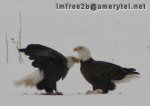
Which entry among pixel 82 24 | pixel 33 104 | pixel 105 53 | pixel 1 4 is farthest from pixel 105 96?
pixel 1 4

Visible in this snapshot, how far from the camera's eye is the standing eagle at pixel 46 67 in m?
5.40

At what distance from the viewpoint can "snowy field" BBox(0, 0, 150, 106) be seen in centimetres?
515

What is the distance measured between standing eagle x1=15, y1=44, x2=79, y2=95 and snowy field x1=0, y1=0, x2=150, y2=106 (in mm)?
80

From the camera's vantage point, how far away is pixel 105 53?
676cm

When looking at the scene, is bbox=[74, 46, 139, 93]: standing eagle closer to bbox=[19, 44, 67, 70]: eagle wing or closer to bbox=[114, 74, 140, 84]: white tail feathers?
bbox=[114, 74, 140, 84]: white tail feathers

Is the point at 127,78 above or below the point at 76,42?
below

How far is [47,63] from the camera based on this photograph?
17.8 ft

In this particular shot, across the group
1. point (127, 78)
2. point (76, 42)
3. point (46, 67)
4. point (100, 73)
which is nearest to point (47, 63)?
point (46, 67)

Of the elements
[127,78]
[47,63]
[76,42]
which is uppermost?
[76,42]

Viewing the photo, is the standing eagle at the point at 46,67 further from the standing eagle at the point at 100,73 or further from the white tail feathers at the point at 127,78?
the white tail feathers at the point at 127,78

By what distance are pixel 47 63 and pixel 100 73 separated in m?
0.40

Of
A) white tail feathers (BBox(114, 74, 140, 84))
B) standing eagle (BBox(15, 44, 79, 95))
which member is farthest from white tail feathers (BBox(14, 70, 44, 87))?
white tail feathers (BBox(114, 74, 140, 84))

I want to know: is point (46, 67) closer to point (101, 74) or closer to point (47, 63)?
point (47, 63)

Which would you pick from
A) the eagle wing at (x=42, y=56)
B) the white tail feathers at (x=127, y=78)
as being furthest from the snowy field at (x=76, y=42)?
the eagle wing at (x=42, y=56)
